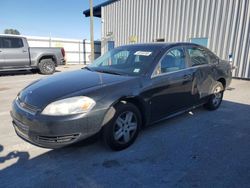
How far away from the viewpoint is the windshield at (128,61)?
11.1 ft

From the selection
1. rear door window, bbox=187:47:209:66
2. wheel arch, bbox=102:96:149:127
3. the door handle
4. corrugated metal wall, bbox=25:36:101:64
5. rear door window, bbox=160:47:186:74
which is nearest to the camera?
wheel arch, bbox=102:96:149:127

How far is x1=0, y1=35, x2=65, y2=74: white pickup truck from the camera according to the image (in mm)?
9773

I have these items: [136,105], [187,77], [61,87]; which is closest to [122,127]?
[136,105]

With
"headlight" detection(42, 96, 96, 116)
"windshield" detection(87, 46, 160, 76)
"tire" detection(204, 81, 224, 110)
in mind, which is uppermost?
"windshield" detection(87, 46, 160, 76)

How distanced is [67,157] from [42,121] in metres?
0.68

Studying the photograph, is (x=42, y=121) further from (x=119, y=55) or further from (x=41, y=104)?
(x=119, y=55)

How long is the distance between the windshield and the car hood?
278 mm

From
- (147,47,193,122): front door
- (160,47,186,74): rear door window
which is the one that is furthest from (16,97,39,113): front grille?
(160,47,186,74): rear door window

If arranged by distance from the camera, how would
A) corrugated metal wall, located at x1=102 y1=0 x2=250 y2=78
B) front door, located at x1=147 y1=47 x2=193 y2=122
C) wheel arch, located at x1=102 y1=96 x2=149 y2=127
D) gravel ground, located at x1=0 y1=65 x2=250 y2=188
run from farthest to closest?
corrugated metal wall, located at x1=102 y1=0 x2=250 y2=78 → front door, located at x1=147 y1=47 x2=193 y2=122 → wheel arch, located at x1=102 y1=96 x2=149 y2=127 → gravel ground, located at x1=0 y1=65 x2=250 y2=188

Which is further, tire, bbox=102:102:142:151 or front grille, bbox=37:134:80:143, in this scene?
tire, bbox=102:102:142:151

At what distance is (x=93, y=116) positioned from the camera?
8.51 ft

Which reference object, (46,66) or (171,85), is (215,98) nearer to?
(171,85)

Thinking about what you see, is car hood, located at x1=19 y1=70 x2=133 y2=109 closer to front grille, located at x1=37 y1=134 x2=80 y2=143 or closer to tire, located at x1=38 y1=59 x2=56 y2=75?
front grille, located at x1=37 y1=134 x2=80 y2=143

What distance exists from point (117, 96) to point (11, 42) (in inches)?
364
